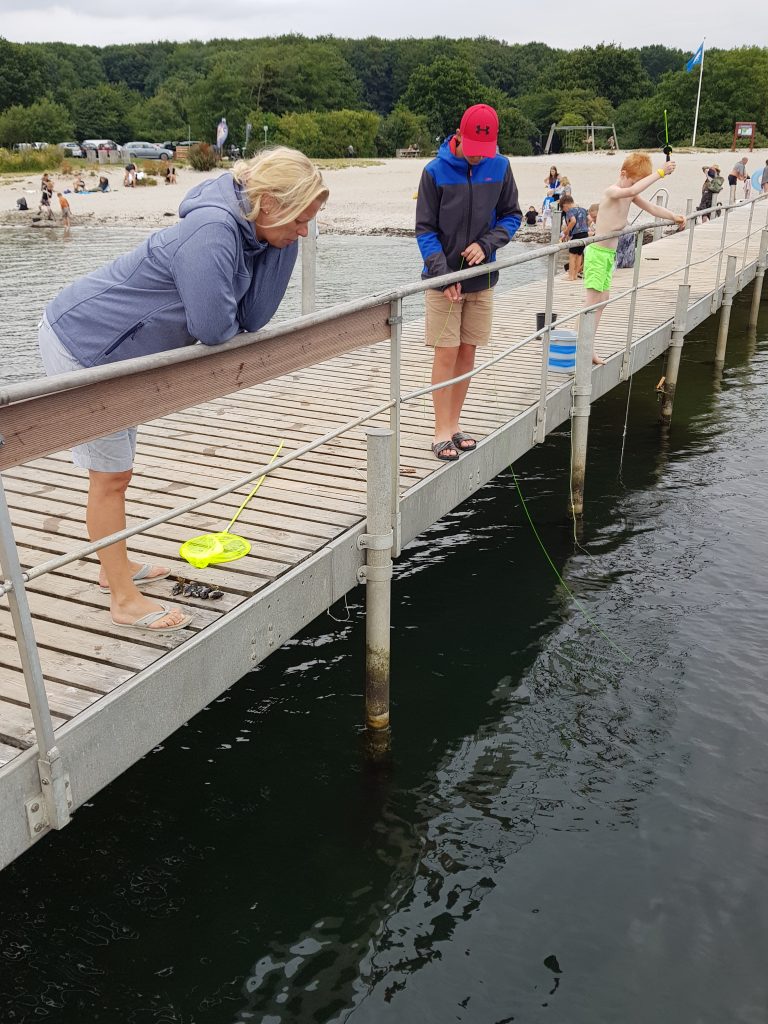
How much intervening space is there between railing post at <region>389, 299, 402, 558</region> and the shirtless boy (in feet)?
11.8

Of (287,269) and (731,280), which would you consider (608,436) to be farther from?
(287,269)

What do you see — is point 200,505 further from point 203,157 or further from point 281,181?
point 203,157

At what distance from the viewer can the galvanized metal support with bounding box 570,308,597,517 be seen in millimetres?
6793

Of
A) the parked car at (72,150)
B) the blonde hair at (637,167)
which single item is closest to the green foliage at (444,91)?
the parked car at (72,150)

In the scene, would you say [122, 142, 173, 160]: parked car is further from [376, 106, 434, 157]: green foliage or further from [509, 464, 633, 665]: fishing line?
[509, 464, 633, 665]: fishing line

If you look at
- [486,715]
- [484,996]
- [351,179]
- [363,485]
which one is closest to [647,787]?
[486,715]

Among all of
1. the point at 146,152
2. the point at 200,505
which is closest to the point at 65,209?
the point at 146,152

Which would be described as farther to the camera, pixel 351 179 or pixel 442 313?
pixel 351 179

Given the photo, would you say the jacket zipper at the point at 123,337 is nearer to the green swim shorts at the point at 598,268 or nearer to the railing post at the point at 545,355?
the railing post at the point at 545,355

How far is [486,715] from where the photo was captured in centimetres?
527

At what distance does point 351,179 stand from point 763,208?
34666 millimetres

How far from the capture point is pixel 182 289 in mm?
2959

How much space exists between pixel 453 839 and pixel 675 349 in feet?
23.7

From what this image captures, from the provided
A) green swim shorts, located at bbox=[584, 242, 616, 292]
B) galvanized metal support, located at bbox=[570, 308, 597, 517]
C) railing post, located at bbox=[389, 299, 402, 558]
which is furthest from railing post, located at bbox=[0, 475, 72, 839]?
green swim shorts, located at bbox=[584, 242, 616, 292]
